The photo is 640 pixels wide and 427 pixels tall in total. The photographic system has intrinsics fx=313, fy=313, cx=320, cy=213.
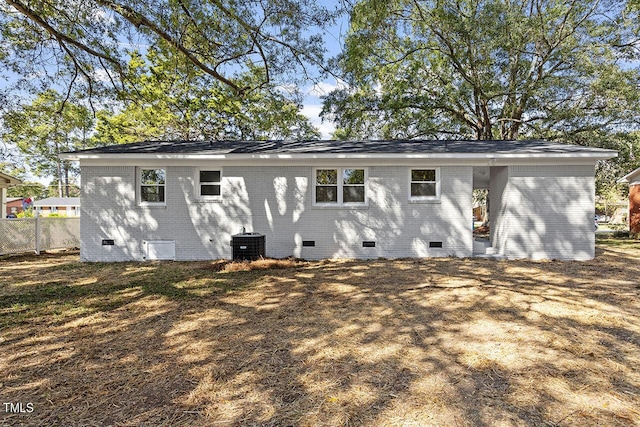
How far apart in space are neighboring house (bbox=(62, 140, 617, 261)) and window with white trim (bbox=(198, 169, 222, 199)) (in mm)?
30

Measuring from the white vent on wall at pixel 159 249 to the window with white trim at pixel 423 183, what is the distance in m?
7.19

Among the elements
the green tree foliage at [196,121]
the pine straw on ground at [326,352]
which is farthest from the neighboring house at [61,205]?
the pine straw on ground at [326,352]

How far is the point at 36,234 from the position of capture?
1085 centimetres

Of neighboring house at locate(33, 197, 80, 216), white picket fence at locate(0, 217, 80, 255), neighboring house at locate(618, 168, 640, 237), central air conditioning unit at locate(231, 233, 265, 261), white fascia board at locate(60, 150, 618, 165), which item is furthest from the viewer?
neighboring house at locate(33, 197, 80, 216)

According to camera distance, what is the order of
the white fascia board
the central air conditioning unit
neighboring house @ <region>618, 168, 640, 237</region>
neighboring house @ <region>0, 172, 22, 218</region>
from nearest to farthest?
the central air conditioning unit < the white fascia board < neighboring house @ <region>0, 172, 22, 218</region> < neighboring house @ <region>618, 168, 640, 237</region>

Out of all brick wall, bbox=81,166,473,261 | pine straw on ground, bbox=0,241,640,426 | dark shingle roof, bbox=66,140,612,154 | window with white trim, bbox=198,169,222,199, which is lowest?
pine straw on ground, bbox=0,241,640,426

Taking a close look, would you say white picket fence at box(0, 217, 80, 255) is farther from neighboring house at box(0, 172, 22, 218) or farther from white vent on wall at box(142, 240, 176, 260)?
white vent on wall at box(142, 240, 176, 260)

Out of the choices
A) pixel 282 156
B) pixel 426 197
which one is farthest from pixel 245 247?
pixel 426 197

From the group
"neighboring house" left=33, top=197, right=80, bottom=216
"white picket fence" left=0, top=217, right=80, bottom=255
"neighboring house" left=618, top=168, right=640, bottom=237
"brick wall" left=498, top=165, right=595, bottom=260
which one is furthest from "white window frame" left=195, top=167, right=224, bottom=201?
"neighboring house" left=33, top=197, right=80, bottom=216

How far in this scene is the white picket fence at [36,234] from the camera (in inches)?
403

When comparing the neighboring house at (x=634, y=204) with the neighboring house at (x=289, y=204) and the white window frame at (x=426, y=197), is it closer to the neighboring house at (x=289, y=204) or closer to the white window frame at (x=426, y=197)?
the neighboring house at (x=289, y=204)

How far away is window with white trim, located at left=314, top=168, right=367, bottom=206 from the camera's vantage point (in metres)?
9.32

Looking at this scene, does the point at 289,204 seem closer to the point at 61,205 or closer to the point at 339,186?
the point at 339,186

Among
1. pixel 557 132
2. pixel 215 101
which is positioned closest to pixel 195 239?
pixel 215 101
